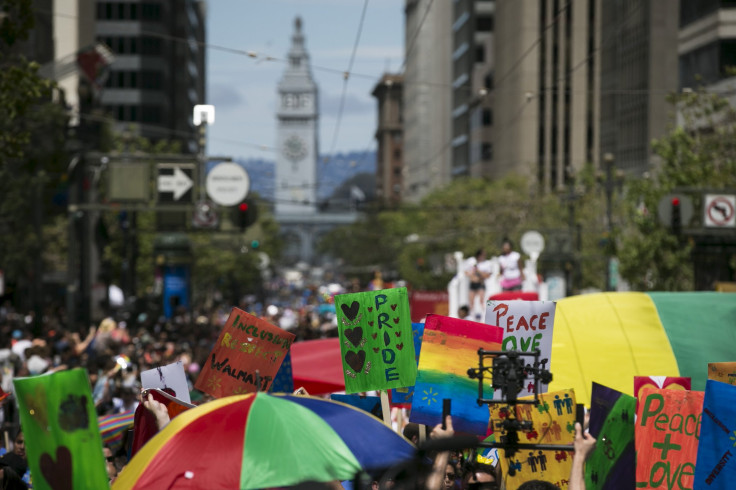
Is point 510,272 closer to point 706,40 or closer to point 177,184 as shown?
point 177,184

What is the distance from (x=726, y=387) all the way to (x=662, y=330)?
564cm

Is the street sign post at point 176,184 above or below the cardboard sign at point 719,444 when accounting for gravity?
above

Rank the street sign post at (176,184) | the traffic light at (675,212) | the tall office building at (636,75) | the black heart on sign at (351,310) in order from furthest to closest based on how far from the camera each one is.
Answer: the tall office building at (636,75)
the street sign post at (176,184)
the traffic light at (675,212)
the black heart on sign at (351,310)

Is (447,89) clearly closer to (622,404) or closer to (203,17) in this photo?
(203,17)

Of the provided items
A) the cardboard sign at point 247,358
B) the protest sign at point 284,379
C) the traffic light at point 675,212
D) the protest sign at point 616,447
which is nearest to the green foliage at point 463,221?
the traffic light at point 675,212

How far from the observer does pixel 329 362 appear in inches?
601

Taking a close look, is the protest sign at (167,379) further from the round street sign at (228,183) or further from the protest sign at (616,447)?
the round street sign at (228,183)

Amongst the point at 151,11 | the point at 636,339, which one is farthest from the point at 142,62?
the point at 636,339

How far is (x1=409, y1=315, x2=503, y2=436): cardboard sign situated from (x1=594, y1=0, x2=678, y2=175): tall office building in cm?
4374

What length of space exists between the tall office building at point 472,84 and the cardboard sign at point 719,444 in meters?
84.5

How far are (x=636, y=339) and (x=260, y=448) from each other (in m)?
7.72

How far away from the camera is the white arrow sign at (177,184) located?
29.8 m

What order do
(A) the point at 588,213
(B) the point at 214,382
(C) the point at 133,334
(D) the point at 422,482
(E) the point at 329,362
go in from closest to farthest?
1. (D) the point at 422,482
2. (B) the point at 214,382
3. (E) the point at 329,362
4. (C) the point at 133,334
5. (A) the point at 588,213

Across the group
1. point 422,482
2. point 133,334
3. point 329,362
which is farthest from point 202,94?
point 422,482
